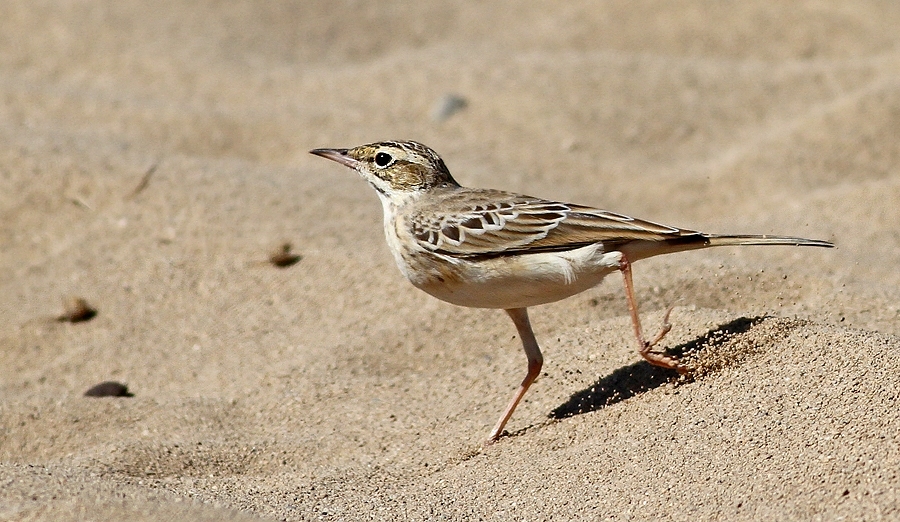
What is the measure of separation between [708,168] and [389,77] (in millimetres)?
3484

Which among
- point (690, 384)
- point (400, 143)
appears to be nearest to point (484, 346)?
point (400, 143)

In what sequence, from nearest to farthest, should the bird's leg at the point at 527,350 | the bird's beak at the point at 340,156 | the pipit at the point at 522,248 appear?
the pipit at the point at 522,248, the bird's leg at the point at 527,350, the bird's beak at the point at 340,156

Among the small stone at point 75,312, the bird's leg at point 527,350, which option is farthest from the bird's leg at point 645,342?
the small stone at point 75,312

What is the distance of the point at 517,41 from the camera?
42.1 ft

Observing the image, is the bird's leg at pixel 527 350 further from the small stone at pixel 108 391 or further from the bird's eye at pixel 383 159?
the small stone at pixel 108 391

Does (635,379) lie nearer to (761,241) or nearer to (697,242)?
(697,242)

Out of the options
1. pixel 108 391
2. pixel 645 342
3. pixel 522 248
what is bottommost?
pixel 108 391

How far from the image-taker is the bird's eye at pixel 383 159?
6.20 metres

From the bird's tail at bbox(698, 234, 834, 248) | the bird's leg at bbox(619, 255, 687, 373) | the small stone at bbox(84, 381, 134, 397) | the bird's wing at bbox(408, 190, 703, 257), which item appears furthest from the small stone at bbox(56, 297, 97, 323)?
the bird's tail at bbox(698, 234, 834, 248)

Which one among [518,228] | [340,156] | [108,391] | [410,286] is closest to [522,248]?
[518,228]

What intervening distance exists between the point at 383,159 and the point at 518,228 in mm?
1011

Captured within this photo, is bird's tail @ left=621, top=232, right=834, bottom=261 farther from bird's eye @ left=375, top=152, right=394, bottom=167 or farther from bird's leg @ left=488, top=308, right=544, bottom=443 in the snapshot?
bird's eye @ left=375, top=152, right=394, bottom=167

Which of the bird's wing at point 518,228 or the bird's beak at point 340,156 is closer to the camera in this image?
the bird's wing at point 518,228

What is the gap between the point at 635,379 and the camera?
5680mm
